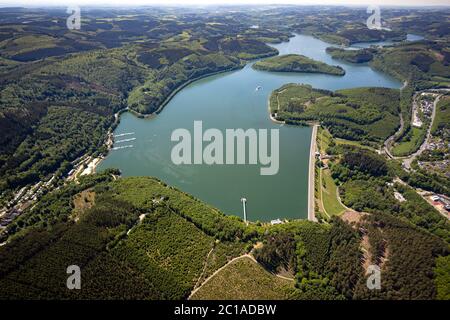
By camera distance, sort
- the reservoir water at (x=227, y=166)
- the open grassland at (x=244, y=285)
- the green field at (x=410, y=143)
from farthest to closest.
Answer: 1. the green field at (x=410, y=143)
2. the reservoir water at (x=227, y=166)
3. the open grassland at (x=244, y=285)

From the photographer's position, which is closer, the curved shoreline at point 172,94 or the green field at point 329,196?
the green field at point 329,196

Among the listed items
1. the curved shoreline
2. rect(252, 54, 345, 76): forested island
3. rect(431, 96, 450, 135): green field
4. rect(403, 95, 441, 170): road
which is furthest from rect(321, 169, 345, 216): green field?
rect(252, 54, 345, 76): forested island

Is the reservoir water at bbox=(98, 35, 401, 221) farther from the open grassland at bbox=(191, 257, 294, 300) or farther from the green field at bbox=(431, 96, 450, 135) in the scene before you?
the green field at bbox=(431, 96, 450, 135)

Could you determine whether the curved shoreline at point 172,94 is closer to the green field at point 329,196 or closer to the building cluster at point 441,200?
the green field at point 329,196

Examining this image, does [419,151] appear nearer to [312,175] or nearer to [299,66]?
[312,175]

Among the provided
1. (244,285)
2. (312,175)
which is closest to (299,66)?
(312,175)

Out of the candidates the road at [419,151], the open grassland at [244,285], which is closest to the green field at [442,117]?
the road at [419,151]

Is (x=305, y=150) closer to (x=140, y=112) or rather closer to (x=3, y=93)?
(x=140, y=112)
